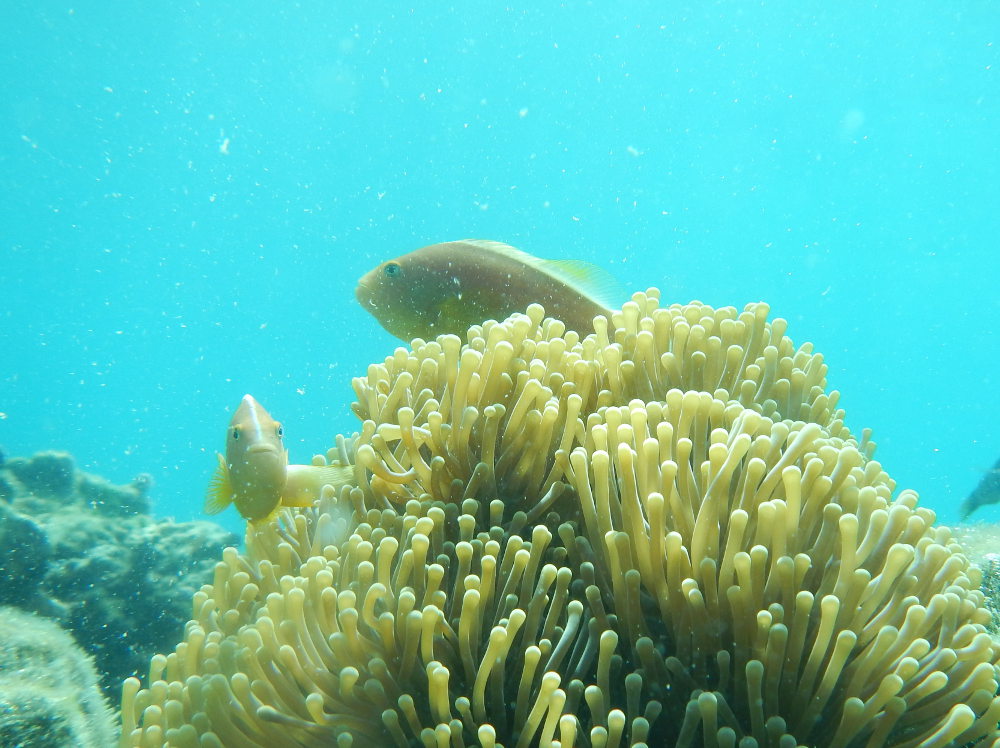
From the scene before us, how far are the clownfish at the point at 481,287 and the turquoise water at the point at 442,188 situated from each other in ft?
200

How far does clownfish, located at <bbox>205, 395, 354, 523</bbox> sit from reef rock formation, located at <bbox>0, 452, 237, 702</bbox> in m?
4.83

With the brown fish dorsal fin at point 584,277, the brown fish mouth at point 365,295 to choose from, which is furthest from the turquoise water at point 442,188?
the brown fish dorsal fin at point 584,277

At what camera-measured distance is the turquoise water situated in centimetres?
7219

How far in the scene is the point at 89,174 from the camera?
85062mm

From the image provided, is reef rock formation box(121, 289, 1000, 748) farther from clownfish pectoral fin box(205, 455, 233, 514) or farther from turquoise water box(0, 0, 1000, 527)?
turquoise water box(0, 0, 1000, 527)

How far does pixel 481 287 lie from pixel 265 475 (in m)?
1.29

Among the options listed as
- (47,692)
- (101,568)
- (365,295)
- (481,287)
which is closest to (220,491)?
(365,295)

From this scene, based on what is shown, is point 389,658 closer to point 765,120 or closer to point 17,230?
point 765,120

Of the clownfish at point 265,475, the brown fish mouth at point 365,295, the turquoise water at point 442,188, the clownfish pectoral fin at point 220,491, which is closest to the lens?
the clownfish at point 265,475

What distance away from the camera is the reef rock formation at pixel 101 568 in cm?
621

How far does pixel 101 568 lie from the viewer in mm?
6770

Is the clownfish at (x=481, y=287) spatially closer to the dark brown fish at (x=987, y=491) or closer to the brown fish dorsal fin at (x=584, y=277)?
the brown fish dorsal fin at (x=584, y=277)

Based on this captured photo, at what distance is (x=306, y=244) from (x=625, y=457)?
357 feet

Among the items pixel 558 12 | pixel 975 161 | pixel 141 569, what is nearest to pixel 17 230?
pixel 558 12
